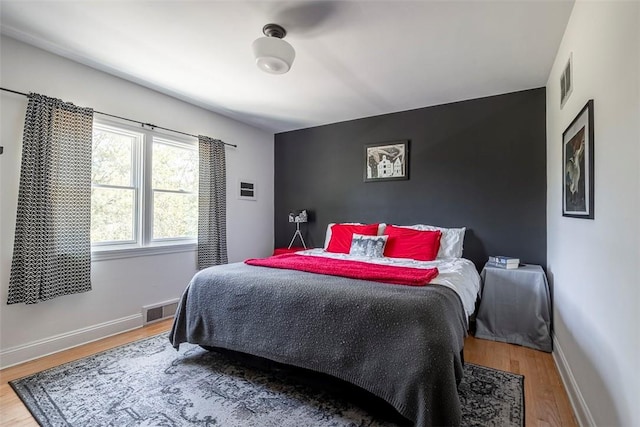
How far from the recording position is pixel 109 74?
9.48 ft

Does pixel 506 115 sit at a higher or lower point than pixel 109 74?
lower

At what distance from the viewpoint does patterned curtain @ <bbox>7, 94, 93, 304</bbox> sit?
231 centimetres

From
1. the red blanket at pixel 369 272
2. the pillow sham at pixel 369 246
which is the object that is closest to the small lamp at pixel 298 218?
the pillow sham at pixel 369 246

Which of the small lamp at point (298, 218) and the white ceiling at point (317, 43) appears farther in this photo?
the small lamp at point (298, 218)

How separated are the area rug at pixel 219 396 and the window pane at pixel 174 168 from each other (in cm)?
184

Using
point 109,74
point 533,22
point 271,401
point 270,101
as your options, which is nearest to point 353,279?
point 271,401

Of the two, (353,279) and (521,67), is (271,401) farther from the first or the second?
(521,67)

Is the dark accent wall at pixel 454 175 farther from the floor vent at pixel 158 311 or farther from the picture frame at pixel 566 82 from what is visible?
the floor vent at pixel 158 311

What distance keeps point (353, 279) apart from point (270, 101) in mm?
2399

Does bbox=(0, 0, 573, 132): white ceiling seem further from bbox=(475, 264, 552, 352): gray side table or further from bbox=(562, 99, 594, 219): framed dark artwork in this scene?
bbox=(475, 264, 552, 352): gray side table

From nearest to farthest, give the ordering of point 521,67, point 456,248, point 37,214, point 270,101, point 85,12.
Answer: point 85,12, point 37,214, point 521,67, point 456,248, point 270,101

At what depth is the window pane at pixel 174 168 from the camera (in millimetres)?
3369

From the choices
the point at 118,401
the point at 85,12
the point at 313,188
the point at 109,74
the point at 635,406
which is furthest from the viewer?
the point at 313,188

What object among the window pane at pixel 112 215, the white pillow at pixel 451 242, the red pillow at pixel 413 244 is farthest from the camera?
the white pillow at pixel 451 242
